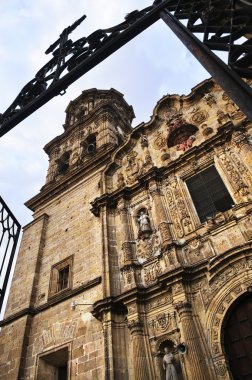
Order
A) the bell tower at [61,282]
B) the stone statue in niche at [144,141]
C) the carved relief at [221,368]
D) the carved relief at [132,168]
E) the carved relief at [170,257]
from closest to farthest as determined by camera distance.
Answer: the carved relief at [221,368] < the carved relief at [170,257] < the bell tower at [61,282] < the carved relief at [132,168] < the stone statue in niche at [144,141]

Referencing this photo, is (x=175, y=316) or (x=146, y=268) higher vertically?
(x=146, y=268)

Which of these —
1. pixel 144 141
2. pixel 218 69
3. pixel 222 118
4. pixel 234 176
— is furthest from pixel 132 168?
pixel 218 69

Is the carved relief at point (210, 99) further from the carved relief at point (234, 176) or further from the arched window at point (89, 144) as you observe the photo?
the arched window at point (89, 144)

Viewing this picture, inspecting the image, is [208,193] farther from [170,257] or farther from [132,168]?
[132,168]

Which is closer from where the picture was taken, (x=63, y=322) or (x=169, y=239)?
(x=169, y=239)

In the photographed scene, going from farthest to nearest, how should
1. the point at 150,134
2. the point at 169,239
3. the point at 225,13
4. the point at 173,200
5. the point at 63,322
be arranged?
1. the point at 150,134
2. the point at 173,200
3. the point at 63,322
4. the point at 169,239
5. the point at 225,13

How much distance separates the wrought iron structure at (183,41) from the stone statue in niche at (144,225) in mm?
6115

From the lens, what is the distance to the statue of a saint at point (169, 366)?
22.0 ft

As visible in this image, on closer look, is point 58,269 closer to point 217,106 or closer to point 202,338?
point 202,338

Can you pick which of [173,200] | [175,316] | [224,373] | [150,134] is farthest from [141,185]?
[224,373]

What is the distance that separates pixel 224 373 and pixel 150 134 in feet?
30.9

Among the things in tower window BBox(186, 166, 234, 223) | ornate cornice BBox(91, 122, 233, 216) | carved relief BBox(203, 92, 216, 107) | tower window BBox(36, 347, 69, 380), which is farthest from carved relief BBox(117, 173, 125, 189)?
tower window BBox(36, 347, 69, 380)

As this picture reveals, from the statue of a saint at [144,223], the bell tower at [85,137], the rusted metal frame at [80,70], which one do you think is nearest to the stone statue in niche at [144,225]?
the statue of a saint at [144,223]

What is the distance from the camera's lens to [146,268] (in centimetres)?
919
